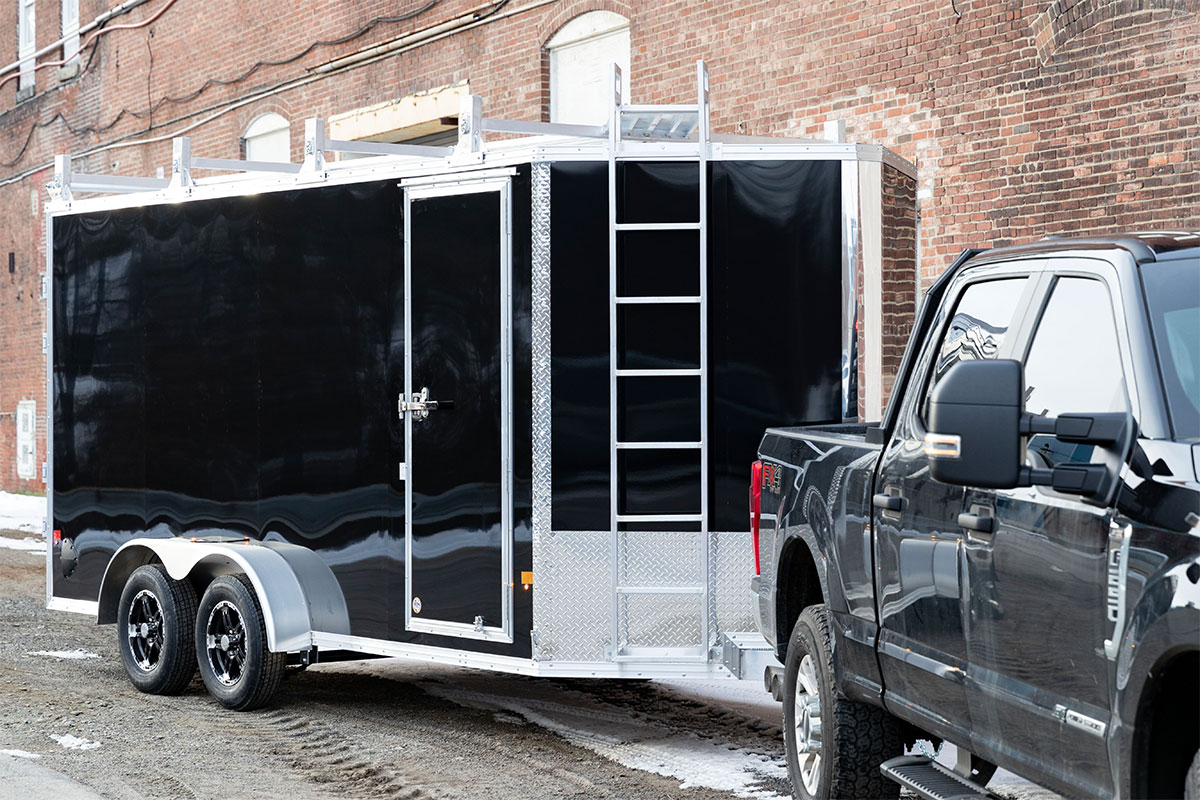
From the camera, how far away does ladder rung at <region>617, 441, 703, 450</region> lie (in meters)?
7.67

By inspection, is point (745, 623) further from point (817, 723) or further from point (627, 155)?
point (627, 155)

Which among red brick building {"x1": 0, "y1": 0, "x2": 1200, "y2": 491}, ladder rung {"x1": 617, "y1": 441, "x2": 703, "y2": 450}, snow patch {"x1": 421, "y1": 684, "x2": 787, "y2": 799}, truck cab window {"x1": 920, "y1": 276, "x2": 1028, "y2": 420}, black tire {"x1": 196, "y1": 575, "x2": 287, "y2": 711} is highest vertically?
red brick building {"x1": 0, "y1": 0, "x2": 1200, "y2": 491}

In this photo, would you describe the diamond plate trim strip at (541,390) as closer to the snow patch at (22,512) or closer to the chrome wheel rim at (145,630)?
the chrome wheel rim at (145,630)

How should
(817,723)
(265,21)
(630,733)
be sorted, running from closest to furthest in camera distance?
(817,723), (630,733), (265,21)

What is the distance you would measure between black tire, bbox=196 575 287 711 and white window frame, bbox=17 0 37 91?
77.9ft

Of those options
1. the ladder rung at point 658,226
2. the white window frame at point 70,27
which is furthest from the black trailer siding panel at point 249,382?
the white window frame at point 70,27

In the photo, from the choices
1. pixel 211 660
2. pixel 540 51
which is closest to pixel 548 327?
pixel 211 660

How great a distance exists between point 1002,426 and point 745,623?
3.86 m

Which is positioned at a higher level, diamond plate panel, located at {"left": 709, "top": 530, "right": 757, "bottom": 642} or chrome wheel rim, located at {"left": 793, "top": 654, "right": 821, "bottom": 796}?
diamond plate panel, located at {"left": 709, "top": 530, "right": 757, "bottom": 642}

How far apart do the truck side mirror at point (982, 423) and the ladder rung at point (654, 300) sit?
3.67 m

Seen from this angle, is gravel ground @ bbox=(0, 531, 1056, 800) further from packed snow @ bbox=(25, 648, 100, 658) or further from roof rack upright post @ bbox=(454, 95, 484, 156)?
roof rack upright post @ bbox=(454, 95, 484, 156)

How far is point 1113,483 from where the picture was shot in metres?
3.84

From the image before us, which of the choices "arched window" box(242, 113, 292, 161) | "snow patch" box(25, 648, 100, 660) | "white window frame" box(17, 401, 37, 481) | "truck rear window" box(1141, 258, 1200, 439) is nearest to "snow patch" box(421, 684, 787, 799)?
"snow patch" box(25, 648, 100, 660)

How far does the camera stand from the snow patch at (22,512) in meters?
21.9
